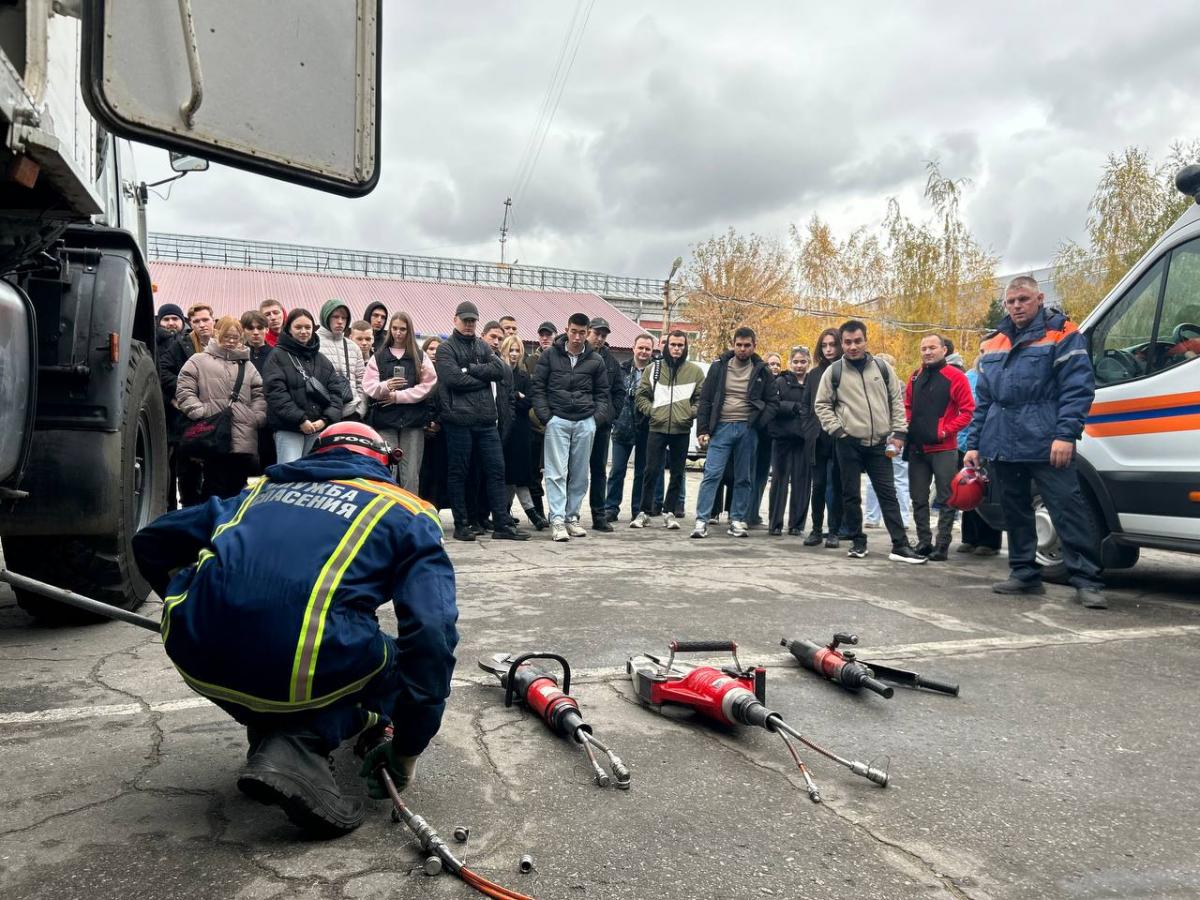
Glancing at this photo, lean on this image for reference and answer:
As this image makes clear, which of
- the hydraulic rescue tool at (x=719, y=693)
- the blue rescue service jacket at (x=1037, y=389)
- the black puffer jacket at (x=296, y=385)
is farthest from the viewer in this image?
the black puffer jacket at (x=296, y=385)

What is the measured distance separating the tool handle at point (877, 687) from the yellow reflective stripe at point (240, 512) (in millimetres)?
2331

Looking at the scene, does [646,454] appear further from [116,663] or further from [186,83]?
[186,83]

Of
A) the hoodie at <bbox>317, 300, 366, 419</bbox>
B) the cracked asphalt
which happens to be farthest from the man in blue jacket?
the hoodie at <bbox>317, 300, 366, 419</bbox>

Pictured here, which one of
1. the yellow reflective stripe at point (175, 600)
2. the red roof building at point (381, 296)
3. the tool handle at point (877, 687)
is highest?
the red roof building at point (381, 296)

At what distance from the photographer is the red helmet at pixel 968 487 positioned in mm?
7133

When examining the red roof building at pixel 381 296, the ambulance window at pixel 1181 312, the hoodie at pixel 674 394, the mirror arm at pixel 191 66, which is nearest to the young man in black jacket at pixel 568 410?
the hoodie at pixel 674 394

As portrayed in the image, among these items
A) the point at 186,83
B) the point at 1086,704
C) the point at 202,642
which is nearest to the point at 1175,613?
the point at 1086,704

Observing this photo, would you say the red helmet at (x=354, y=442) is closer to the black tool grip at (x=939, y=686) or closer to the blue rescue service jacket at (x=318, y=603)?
the blue rescue service jacket at (x=318, y=603)

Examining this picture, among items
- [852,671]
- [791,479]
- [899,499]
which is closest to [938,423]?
[791,479]

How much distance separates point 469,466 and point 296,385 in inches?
69.9

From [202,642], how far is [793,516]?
7.51 meters

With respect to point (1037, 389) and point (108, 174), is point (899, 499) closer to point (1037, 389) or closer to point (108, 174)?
point (1037, 389)

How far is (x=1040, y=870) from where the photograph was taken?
2389 mm

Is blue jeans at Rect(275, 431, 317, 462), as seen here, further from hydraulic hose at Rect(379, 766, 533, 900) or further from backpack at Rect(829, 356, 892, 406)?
hydraulic hose at Rect(379, 766, 533, 900)
